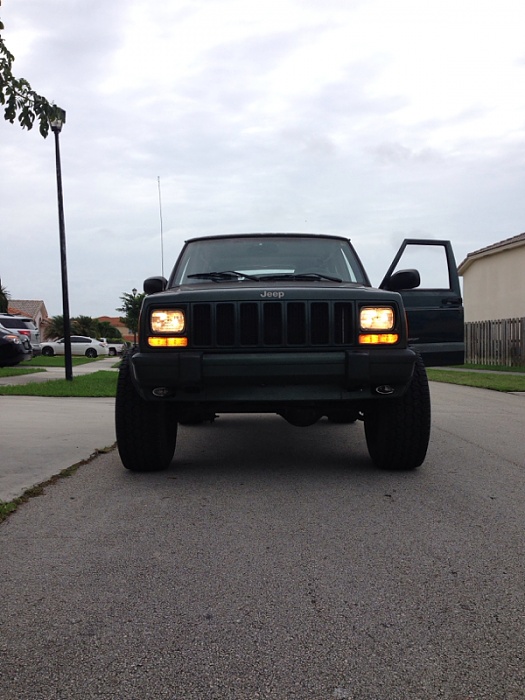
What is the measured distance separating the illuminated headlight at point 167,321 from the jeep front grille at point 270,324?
75 mm

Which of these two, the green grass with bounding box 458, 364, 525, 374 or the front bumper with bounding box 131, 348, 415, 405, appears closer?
the front bumper with bounding box 131, 348, 415, 405

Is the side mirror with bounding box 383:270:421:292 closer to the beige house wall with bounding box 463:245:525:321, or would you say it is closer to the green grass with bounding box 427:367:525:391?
the green grass with bounding box 427:367:525:391

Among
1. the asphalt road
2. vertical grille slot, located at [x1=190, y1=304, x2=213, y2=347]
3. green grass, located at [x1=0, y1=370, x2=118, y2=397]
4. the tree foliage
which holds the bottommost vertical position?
the asphalt road

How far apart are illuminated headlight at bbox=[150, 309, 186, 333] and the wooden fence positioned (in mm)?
19437

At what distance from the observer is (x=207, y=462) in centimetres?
600

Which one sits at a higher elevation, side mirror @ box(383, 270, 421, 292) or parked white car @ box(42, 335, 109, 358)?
side mirror @ box(383, 270, 421, 292)

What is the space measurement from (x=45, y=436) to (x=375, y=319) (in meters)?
3.90

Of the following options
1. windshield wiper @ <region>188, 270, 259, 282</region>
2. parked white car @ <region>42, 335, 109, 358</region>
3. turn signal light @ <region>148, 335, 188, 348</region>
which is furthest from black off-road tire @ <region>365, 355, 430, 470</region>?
parked white car @ <region>42, 335, 109, 358</region>

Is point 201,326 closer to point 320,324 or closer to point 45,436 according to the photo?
point 320,324

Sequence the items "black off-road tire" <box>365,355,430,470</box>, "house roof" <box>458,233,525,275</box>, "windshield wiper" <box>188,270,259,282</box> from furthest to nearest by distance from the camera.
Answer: "house roof" <box>458,233,525,275</box> < "windshield wiper" <box>188,270,259,282</box> < "black off-road tire" <box>365,355,430,470</box>

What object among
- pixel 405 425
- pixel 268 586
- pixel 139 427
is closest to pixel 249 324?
pixel 139 427

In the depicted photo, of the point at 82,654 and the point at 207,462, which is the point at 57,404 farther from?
the point at 82,654

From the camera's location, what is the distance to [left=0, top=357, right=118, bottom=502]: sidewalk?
5344 millimetres

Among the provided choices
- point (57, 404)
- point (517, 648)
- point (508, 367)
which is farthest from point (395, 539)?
point (508, 367)
